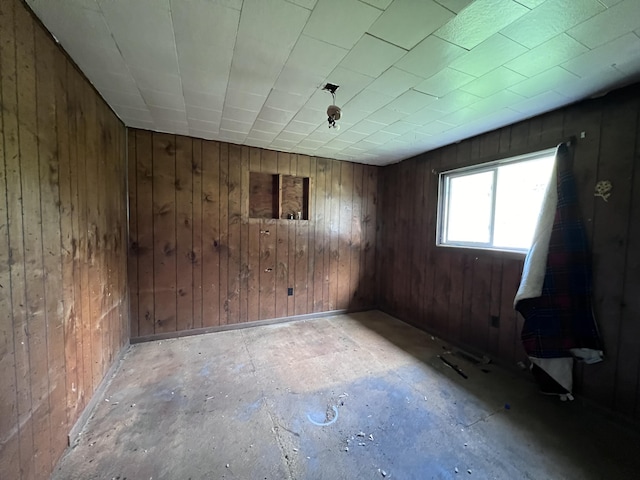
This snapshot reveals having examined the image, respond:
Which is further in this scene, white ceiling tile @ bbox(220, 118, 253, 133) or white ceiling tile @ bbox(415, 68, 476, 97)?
white ceiling tile @ bbox(220, 118, 253, 133)

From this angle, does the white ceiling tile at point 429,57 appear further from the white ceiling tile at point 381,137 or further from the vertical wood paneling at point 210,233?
the vertical wood paneling at point 210,233

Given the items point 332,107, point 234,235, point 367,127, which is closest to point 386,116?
point 367,127

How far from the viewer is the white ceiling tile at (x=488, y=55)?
4.22 feet

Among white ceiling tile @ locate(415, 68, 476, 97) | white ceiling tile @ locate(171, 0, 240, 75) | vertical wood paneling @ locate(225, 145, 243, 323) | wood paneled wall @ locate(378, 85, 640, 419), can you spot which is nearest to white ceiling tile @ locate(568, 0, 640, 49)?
white ceiling tile @ locate(415, 68, 476, 97)

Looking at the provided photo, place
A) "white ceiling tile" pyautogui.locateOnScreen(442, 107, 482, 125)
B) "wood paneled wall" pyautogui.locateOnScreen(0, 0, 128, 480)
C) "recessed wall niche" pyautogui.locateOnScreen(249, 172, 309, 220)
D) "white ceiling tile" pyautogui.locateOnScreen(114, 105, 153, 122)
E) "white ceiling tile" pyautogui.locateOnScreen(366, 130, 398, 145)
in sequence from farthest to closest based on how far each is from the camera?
"recessed wall niche" pyautogui.locateOnScreen(249, 172, 309, 220) → "white ceiling tile" pyautogui.locateOnScreen(366, 130, 398, 145) → "white ceiling tile" pyautogui.locateOnScreen(114, 105, 153, 122) → "white ceiling tile" pyautogui.locateOnScreen(442, 107, 482, 125) → "wood paneled wall" pyautogui.locateOnScreen(0, 0, 128, 480)

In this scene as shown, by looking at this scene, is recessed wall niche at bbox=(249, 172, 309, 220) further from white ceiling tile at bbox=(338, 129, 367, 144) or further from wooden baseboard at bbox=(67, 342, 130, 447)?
wooden baseboard at bbox=(67, 342, 130, 447)

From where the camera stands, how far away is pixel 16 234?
41.7 inches

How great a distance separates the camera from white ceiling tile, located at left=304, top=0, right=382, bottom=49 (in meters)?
1.10

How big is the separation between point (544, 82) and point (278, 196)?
8.71ft

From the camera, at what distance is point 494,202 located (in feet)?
8.23

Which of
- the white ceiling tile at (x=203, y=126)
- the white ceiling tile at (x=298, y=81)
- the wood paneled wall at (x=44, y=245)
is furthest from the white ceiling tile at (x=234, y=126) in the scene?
the wood paneled wall at (x=44, y=245)

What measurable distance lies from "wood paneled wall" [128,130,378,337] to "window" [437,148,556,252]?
1210 mm

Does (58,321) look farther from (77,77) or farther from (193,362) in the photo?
(77,77)

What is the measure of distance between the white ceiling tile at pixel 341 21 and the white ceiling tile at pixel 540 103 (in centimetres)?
147
